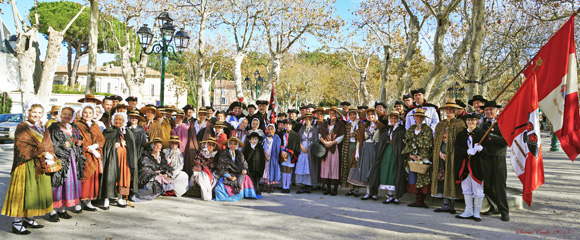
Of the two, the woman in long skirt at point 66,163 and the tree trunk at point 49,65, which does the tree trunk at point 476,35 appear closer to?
the woman in long skirt at point 66,163

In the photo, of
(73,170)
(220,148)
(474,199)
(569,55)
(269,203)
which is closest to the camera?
(569,55)

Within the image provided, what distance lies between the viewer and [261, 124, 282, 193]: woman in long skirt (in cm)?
879

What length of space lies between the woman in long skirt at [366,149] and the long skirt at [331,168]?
367 mm

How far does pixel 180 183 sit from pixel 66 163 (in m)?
2.57

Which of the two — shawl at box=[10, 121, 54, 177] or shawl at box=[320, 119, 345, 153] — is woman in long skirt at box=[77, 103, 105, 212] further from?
shawl at box=[320, 119, 345, 153]

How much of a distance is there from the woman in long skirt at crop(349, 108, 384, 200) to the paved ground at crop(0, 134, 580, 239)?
0.55 m

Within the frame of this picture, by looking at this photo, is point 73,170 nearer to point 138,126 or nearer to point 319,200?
point 138,126

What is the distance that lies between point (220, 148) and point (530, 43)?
722 inches

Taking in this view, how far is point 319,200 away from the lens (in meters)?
7.91

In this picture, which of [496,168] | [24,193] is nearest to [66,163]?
[24,193]

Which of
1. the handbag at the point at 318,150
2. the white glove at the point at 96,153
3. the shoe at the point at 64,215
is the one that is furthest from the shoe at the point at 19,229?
the handbag at the point at 318,150

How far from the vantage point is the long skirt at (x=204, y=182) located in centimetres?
774

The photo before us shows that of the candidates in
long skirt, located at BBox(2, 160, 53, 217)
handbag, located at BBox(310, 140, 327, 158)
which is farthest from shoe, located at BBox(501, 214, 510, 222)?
long skirt, located at BBox(2, 160, 53, 217)

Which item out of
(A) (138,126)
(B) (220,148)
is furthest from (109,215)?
(B) (220,148)
